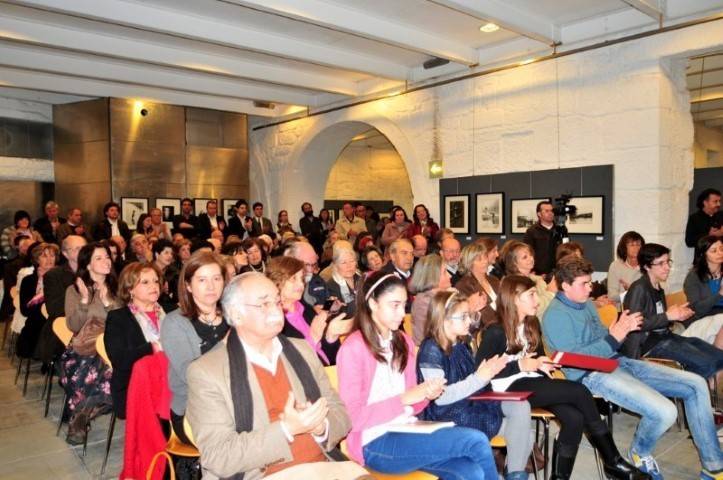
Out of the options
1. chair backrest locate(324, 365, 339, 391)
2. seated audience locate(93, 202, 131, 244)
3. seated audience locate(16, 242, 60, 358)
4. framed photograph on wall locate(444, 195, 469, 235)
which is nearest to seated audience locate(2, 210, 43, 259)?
seated audience locate(93, 202, 131, 244)

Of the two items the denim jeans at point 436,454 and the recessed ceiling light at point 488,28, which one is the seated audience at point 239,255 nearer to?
the denim jeans at point 436,454

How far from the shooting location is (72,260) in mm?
4797

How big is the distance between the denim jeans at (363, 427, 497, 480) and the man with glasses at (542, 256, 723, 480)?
3.98ft

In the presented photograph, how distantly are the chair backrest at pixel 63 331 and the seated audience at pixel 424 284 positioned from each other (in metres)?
2.38

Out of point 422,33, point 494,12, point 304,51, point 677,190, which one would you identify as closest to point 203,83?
point 304,51

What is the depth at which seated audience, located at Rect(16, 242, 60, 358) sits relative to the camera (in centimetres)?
486

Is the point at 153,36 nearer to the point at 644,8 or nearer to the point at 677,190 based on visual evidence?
the point at 644,8

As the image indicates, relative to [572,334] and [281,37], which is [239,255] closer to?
[572,334]

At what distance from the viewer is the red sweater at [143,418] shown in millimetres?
2715

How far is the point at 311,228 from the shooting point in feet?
35.3

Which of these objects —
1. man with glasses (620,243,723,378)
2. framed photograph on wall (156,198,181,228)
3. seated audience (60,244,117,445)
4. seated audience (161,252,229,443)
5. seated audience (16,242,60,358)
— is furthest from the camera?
framed photograph on wall (156,198,181,228)

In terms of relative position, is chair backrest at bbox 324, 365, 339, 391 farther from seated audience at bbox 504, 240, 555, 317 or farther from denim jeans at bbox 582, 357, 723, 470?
seated audience at bbox 504, 240, 555, 317

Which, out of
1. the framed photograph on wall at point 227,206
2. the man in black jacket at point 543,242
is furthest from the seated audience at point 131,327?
the framed photograph on wall at point 227,206

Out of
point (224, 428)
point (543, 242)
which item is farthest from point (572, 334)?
point (543, 242)
